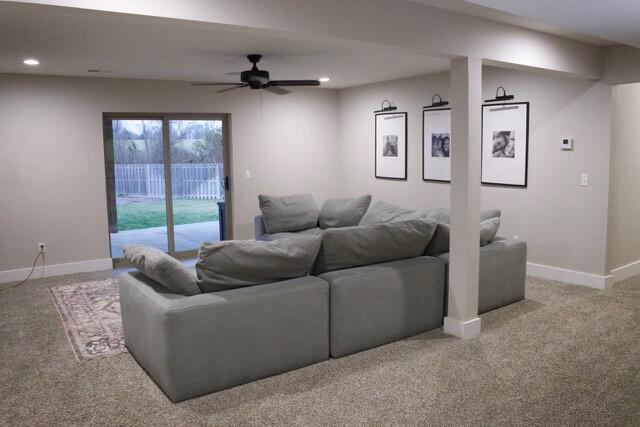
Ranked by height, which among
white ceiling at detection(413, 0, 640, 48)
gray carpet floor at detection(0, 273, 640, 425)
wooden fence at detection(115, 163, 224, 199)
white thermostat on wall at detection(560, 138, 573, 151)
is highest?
white ceiling at detection(413, 0, 640, 48)

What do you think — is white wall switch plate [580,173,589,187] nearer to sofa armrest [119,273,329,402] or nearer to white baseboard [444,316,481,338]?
white baseboard [444,316,481,338]

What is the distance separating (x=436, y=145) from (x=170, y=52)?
347 cm

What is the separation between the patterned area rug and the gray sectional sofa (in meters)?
0.29

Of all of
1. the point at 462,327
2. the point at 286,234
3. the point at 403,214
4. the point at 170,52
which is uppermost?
the point at 170,52

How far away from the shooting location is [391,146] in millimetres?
7547

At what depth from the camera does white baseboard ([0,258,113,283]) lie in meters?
6.16

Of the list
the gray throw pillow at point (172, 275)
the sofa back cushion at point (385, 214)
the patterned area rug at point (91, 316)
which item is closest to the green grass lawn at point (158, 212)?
the patterned area rug at point (91, 316)

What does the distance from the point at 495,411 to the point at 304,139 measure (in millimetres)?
5759

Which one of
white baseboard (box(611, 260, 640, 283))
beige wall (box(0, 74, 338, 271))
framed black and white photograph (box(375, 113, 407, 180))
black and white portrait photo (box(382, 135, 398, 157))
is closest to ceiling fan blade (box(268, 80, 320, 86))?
Result: beige wall (box(0, 74, 338, 271))

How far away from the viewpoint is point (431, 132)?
692cm

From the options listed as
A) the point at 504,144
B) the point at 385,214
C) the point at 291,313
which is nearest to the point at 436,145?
the point at 504,144

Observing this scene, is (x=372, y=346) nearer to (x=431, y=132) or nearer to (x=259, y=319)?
(x=259, y=319)

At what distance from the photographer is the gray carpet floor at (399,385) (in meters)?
2.95

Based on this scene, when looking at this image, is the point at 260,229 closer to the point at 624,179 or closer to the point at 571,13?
the point at 624,179
